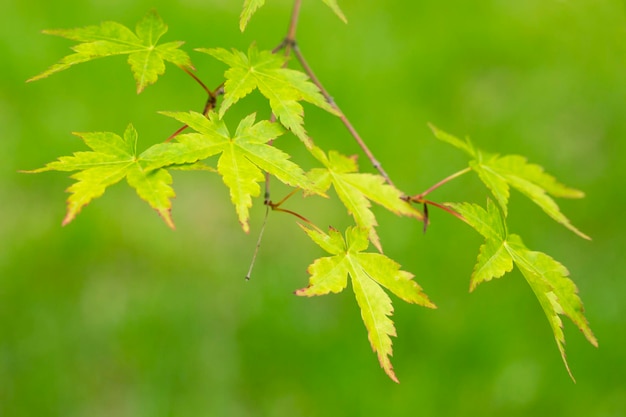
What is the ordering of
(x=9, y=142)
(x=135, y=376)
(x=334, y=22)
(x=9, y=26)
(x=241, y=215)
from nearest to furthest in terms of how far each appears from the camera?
(x=241, y=215), (x=135, y=376), (x=9, y=142), (x=9, y=26), (x=334, y=22)

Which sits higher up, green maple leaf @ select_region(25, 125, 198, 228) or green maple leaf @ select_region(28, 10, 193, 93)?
green maple leaf @ select_region(28, 10, 193, 93)

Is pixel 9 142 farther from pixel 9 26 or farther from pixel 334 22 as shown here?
pixel 334 22

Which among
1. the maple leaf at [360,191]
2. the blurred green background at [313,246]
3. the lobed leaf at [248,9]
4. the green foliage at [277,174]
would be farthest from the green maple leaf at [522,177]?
the blurred green background at [313,246]

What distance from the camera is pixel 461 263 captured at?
10.1ft

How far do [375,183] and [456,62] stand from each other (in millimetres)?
2684

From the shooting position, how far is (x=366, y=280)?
130 cm

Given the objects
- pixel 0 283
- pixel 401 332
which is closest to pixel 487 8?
pixel 401 332

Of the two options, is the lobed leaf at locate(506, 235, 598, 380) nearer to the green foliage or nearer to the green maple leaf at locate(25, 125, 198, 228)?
the green foliage

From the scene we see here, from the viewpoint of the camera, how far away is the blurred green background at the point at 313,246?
2.71 metres

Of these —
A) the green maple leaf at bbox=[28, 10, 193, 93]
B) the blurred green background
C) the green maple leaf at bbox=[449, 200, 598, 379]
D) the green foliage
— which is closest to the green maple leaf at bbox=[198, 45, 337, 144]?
the green foliage

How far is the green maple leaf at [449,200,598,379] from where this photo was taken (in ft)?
4.28

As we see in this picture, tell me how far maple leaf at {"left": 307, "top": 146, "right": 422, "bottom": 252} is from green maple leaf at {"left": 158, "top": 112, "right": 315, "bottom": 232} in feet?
0.31

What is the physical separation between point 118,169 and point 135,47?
0.31 metres

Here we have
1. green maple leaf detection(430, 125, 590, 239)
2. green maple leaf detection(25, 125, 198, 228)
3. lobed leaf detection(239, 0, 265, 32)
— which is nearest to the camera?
green maple leaf detection(25, 125, 198, 228)
